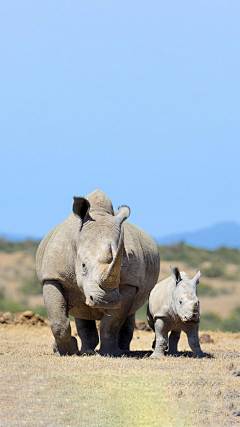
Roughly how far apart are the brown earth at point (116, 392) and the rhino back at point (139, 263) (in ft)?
4.06

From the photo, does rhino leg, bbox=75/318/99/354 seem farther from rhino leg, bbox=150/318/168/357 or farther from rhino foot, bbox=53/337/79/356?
rhino leg, bbox=150/318/168/357

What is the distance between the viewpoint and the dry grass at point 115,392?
5793 millimetres

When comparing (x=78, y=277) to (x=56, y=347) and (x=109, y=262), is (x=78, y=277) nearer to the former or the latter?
(x=109, y=262)

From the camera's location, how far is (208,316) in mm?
30484

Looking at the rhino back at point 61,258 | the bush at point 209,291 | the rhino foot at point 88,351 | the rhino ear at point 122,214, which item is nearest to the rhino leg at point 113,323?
the rhino foot at point 88,351

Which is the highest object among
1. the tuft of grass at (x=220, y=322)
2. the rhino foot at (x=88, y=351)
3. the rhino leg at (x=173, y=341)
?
the tuft of grass at (x=220, y=322)

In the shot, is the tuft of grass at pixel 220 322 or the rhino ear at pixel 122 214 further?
the tuft of grass at pixel 220 322

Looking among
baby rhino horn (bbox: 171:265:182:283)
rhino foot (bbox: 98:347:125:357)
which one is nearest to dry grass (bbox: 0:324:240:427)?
rhino foot (bbox: 98:347:125:357)

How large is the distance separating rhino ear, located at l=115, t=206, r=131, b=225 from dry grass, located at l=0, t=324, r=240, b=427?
1.80 meters

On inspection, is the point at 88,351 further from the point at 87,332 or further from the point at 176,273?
the point at 176,273

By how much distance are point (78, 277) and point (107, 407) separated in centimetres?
248

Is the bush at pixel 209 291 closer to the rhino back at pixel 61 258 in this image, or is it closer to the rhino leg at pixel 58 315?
the rhino back at pixel 61 258

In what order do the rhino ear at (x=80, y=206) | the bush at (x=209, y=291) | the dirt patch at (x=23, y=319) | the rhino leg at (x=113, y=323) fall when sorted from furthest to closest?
the bush at (x=209, y=291) → the dirt patch at (x=23, y=319) → the rhino leg at (x=113, y=323) → the rhino ear at (x=80, y=206)

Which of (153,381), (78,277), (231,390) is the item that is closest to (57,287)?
(78,277)
